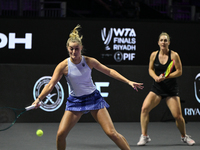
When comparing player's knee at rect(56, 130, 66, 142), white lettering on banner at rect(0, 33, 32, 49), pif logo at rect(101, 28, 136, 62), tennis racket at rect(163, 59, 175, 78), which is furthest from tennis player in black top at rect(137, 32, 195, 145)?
white lettering on banner at rect(0, 33, 32, 49)

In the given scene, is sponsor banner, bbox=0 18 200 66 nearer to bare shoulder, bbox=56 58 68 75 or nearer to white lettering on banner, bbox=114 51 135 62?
white lettering on banner, bbox=114 51 135 62

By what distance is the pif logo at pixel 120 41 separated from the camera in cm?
922

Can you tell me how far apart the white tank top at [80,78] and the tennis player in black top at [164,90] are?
181cm

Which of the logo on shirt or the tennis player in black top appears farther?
the logo on shirt

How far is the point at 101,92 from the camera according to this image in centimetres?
866

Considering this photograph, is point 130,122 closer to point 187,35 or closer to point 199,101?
point 199,101

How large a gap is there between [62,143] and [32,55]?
4.95 m

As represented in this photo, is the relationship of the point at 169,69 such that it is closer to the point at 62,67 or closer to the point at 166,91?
the point at 166,91

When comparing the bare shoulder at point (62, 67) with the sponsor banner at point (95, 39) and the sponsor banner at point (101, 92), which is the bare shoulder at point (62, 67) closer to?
the sponsor banner at point (101, 92)

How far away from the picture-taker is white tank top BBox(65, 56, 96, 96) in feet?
15.0

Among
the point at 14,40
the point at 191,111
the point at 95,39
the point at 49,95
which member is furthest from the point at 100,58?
the point at 191,111

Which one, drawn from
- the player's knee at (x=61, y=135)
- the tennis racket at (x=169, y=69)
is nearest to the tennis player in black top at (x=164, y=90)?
the tennis racket at (x=169, y=69)

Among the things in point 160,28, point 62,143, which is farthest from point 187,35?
point 62,143

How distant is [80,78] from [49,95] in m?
3.99
